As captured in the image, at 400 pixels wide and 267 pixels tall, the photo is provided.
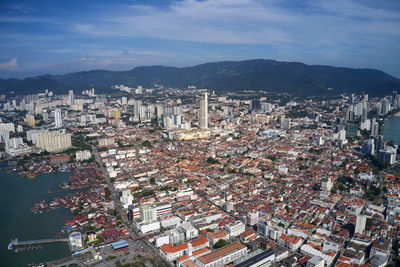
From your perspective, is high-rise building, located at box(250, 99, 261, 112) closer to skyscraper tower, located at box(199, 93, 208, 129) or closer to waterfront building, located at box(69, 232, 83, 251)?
skyscraper tower, located at box(199, 93, 208, 129)

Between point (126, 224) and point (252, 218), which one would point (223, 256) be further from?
point (126, 224)

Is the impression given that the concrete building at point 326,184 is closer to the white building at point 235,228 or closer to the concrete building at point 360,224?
the concrete building at point 360,224

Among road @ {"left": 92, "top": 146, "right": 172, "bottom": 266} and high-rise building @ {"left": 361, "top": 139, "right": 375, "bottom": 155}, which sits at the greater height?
high-rise building @ {"left": 361, "top": 139, "right": 375, "bottom": 155}

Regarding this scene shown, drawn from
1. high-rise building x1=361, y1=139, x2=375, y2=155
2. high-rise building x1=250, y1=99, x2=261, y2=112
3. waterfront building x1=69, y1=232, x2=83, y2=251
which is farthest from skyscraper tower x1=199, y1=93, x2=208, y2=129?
waterfront building x1=69, y1=232, x2=83, y2=251

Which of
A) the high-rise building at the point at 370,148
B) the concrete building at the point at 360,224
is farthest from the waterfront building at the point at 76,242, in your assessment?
the high-rise building at the point at 370,148

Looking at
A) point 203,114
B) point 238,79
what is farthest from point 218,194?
point 238,79
